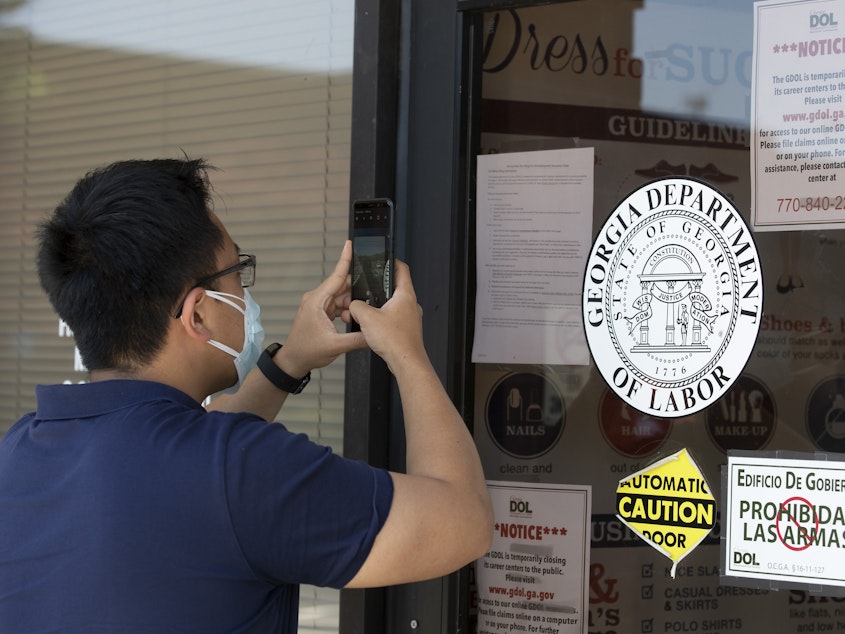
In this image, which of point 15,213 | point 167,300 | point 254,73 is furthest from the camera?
point 15,213

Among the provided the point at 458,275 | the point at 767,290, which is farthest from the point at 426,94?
the point at 767,290

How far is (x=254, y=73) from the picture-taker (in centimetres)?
272

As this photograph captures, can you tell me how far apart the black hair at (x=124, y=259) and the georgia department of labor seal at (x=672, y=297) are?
84cm

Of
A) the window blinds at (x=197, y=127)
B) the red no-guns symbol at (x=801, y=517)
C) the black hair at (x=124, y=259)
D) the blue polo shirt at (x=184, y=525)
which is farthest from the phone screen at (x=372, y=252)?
the red no-guns symbol at (x=801, y=517)

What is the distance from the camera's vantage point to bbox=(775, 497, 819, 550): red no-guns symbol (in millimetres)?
1826

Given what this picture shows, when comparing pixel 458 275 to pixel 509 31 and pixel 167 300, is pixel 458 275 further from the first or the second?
pixel 167 300

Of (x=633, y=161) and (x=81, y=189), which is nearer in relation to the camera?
(x=81, y=189)

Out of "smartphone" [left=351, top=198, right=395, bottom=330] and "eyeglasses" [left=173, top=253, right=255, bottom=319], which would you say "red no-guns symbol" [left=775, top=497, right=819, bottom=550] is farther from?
"eyeglasses" [left=173, top=253, right=255, bottom=319]

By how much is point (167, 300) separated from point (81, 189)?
231 millimetres

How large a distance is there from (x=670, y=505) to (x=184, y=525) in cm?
99

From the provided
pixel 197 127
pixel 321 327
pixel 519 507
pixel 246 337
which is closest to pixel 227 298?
pixel 246 337

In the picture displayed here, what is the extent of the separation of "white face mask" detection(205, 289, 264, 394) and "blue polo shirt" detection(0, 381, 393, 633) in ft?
0.88

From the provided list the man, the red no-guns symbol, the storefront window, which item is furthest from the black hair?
the red no-guns symbol

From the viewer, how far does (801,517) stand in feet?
6.02
